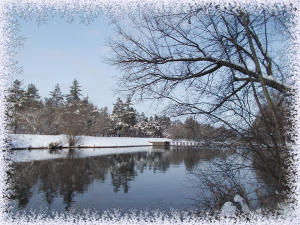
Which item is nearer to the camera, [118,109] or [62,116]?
[62,116]

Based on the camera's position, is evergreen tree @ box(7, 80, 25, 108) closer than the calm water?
No

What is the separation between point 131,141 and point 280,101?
46.4m

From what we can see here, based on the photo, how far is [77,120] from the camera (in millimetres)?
35969

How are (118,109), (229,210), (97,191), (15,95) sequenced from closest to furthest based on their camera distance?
(229,210)
(97,191)
(15,95)
(118,109)

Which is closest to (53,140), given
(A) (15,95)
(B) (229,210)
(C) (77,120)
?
(C) (77,120)

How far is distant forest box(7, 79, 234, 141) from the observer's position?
3.62m

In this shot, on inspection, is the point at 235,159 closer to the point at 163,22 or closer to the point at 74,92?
the point at 163,22

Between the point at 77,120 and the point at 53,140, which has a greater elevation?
the point at 77,120

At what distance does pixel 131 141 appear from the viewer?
48344 millimetres

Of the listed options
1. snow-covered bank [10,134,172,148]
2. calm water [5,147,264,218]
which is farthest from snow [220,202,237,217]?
snow-covered bank [10,134,172,148]

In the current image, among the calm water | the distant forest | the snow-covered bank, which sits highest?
the distant forest

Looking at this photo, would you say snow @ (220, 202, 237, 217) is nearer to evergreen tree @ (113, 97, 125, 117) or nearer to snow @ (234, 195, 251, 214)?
snow @ (234, 195, 251, 214)

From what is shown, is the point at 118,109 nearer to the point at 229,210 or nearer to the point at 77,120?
the point at 77,120

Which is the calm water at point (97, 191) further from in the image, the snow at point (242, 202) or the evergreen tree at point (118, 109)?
the evergreen tree at point (118, 109)
